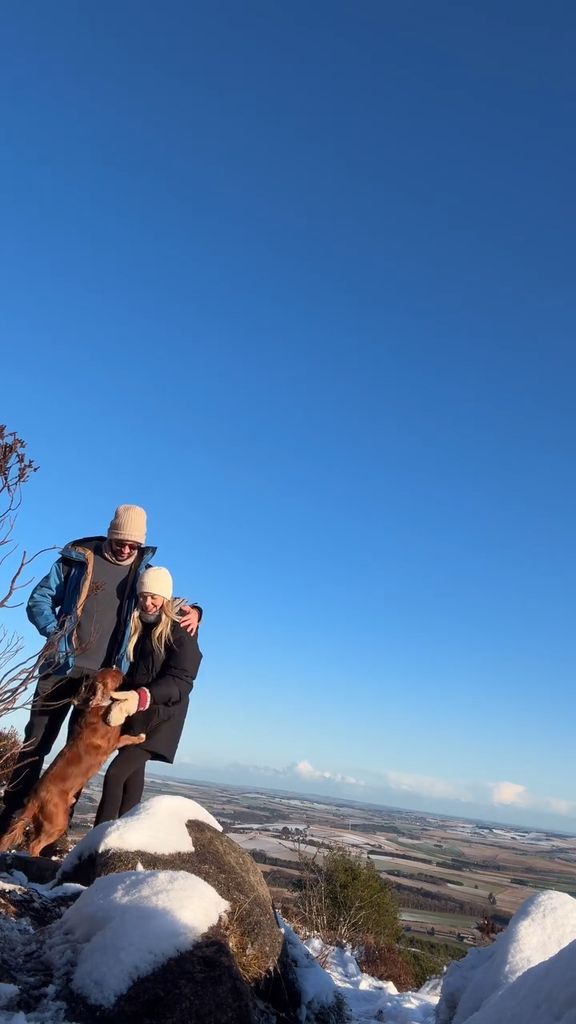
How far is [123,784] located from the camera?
5.49m

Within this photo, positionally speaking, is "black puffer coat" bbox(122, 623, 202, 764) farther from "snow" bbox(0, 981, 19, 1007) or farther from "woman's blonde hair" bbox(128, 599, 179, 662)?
"snow" bbox(0, 981, 19, 1007)

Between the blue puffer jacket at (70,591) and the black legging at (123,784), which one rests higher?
the blue puffer jacket at (70,591)

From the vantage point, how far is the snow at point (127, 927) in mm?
3107

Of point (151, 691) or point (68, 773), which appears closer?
point (68, 773)

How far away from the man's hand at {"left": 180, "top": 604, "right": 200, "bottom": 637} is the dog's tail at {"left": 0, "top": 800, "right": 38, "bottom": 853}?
161 cm

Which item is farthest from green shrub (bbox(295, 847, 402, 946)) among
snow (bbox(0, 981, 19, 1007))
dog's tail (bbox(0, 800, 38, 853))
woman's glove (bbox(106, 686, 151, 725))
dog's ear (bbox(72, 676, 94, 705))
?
snow (bbox(0, 981, 19, 1007))

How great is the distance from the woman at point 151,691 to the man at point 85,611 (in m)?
0.13

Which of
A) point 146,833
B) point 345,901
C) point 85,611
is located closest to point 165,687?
point 85,611

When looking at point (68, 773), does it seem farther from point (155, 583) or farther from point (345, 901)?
point (345, 901)

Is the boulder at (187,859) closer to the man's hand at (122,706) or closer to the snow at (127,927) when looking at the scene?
the snow at (127,927)

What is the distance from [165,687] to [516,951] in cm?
284

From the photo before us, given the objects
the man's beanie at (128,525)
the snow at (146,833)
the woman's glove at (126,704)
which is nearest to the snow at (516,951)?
the snow at (146,833)

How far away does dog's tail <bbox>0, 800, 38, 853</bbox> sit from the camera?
17.3ft

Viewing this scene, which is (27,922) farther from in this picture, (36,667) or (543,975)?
(543,975)
